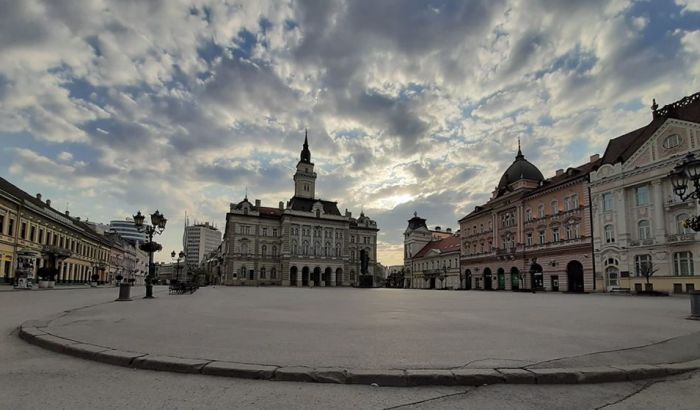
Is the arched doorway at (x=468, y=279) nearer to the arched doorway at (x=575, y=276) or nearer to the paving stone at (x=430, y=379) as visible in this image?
the arched doorway at (x=575, y=276)

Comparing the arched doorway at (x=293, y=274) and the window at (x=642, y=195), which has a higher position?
the window at (x=642, y=195)

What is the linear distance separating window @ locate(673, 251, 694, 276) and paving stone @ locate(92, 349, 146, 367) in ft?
139

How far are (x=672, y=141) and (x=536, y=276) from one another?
21.7 m

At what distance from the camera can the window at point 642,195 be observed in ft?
128

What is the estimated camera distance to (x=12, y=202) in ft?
131

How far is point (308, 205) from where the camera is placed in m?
94.4

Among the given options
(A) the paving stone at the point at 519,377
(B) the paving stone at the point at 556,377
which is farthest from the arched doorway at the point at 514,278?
(A) the paving stone at the point at 519,377

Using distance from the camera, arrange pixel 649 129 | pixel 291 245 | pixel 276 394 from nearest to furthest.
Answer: pixel 276 394 < pixel 649 129 < pixel 291 245

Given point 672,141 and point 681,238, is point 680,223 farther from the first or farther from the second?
point 672,141

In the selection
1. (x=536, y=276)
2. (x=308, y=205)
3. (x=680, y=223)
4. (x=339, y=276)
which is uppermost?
(x=308, y=205)

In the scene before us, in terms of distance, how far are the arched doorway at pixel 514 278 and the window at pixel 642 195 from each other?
18983mm

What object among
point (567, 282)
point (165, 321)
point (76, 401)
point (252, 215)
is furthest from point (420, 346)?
point (252, 215)

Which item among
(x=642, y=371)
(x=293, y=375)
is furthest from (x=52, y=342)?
(x=642, y=371)

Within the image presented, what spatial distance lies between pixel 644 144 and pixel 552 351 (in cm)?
4164
